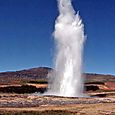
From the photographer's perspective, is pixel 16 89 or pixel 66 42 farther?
pixel 16 89

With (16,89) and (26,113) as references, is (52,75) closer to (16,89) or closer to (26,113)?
(16,89)

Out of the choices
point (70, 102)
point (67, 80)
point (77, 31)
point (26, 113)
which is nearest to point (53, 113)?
point (26, 113)

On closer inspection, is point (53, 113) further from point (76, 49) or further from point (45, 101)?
point (76, 49)

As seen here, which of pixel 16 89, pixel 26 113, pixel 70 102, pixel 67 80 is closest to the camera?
pixel 26 113

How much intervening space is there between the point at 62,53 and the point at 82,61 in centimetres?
347

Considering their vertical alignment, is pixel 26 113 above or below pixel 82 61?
below

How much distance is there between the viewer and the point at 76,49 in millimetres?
65562

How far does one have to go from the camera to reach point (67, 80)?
63.1 meters

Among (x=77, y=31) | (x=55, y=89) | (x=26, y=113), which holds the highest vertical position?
(x=77, y=31)

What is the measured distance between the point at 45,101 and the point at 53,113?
14.3 m

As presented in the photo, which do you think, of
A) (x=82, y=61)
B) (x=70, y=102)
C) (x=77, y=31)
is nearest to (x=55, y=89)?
(x=82, y=61)

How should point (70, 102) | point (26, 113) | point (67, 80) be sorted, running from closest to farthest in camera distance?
1. point (26, 113)
2. point (70, 102)
3. point (67, 80)

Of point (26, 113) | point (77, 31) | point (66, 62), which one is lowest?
point (26, 113)

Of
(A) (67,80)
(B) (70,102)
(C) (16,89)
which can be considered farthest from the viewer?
(C) (16,89)
